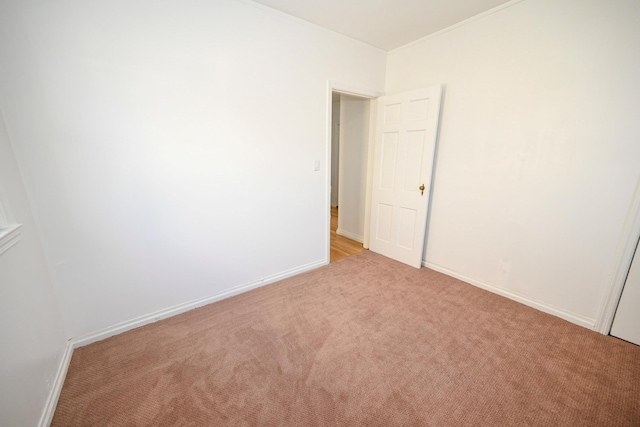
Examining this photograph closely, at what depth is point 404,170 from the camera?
283cm

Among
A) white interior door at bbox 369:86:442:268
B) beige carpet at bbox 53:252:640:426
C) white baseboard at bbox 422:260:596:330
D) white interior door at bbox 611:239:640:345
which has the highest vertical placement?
white interior door at bbox 369:86:442:268

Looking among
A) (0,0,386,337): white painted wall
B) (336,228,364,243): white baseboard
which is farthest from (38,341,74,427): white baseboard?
(336,228,364,243): white baseboard

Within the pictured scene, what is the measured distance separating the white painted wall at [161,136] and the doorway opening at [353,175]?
2.91 feet

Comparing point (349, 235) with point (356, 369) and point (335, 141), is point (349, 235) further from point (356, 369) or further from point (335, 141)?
point (335, 141)

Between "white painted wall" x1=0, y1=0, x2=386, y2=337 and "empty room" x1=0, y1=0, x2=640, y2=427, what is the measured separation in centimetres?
1

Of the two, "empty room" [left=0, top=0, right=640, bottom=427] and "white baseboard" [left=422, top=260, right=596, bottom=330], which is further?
"white baseboard" [left=422, top=260, right=596, bottom=330]

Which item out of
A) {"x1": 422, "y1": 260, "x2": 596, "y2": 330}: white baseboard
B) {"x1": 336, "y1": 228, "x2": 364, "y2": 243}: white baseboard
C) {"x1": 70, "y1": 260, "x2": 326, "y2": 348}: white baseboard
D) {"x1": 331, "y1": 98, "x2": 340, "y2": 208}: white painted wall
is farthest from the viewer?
{"x1": 331, "y1": 98, "x2": 340, "y2": 208}: white painted wall

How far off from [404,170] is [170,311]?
2734 mm

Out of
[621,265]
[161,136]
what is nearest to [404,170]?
[621,265]

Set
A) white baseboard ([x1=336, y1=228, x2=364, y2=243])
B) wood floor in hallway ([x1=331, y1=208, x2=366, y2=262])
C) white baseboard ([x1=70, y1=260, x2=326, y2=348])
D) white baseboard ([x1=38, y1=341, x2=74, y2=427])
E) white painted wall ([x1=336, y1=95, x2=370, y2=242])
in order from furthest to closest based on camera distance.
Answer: white baseboard ([x1=336, y1=228, x2=364, y2=243]) → white painted wall ([x1=336, y1=95, x2=370, y2=242]) → wood floor in hallway ([x1=331, y1=208, x2=366, y2=262]) → white baseboard ([x1=70, y1=260, x2=326, y2=348]) → white baseboard ([x1=38, y1=341, x2=74, y2=427])

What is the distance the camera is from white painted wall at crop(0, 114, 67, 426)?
3.46ft

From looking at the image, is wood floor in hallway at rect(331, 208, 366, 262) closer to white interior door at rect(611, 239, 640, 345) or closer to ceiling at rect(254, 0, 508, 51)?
white interior door at rect(611, 239, 640, 345)

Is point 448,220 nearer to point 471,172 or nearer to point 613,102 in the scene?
point 471,172

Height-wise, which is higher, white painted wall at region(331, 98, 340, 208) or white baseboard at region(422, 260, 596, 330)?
white painted wall at region(331, 98, 340, 208)
